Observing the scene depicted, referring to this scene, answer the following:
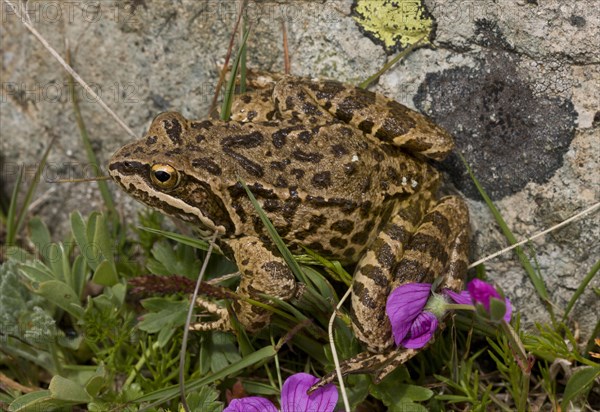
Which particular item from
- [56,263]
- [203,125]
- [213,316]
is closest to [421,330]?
[213,316]

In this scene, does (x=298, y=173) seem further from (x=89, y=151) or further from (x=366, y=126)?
(x=89, y=151)

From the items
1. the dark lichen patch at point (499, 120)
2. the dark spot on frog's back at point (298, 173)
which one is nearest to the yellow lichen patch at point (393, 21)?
the dark lichen patch at point (499, 120)

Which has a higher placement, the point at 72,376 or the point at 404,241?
the point at 404,241

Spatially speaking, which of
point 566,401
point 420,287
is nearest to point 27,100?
point 420,287

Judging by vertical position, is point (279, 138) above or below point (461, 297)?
above

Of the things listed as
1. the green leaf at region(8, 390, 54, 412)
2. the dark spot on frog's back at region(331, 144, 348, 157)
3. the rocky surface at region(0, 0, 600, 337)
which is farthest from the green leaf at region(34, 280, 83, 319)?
the dark spot on frog's back at region(331, 144, 348, 157)

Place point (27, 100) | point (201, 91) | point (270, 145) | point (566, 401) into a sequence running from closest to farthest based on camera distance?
1. point (566, 401)
2. point (270, 145)
3. point (201, 91)
4. point (27, 100)

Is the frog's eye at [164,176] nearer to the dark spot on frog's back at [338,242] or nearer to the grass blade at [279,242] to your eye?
the grass blade at [279,242]

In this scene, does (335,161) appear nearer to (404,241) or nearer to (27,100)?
(404,241)
